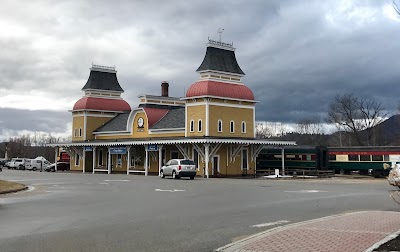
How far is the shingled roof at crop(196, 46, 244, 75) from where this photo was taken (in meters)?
49.3

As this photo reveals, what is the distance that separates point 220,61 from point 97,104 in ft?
74.5

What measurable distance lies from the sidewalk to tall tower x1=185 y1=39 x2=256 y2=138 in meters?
35.1

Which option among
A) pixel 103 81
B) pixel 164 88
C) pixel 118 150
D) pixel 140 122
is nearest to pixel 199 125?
pixel 140 122

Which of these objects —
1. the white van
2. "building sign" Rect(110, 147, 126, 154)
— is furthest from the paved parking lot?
the white van

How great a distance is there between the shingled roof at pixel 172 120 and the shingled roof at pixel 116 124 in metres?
6.30

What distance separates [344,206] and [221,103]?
31.7 meters

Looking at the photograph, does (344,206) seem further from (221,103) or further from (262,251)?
(221,103)


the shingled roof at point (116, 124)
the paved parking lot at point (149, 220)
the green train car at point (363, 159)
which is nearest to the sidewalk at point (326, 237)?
the paved parking lot at point (149, 220)

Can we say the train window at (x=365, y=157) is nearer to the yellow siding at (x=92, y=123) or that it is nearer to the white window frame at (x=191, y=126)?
the white window frame at (x=191, y=126)

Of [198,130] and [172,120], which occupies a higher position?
[172,120]

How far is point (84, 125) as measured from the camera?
6431 centimetres

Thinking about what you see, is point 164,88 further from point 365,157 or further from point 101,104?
point 365,157

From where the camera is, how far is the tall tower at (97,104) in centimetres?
6469

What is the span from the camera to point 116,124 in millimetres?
62469
